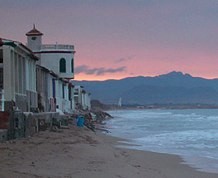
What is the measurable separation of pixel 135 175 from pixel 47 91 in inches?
1012

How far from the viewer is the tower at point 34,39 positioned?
176 ft

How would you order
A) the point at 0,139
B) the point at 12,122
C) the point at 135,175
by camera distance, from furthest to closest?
the point at 12,122 → the point at 0,139 → the point at 135,175

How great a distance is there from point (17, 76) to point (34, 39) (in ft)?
97.0

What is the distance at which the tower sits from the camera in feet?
176

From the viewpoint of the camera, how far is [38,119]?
24453mm

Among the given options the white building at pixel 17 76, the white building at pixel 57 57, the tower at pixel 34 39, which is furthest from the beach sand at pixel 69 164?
the white building at pixel 57 57

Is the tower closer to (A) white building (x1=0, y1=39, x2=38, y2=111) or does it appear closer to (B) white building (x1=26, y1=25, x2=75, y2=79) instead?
(B) white building (x1=26, y1=25, x2=75, y2=79)

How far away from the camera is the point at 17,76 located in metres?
24.7

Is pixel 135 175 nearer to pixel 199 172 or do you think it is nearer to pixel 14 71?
pixel 199 172

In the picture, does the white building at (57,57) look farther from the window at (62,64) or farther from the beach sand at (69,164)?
the beach sand at (69,164)


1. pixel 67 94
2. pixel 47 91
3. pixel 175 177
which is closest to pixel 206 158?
pixel 175 177

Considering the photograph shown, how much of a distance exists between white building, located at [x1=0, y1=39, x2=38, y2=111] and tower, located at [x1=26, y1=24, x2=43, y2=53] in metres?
23.8

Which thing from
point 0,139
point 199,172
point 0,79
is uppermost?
point 0,79

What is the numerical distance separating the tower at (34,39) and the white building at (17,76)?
23.8m
